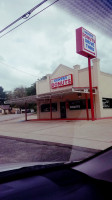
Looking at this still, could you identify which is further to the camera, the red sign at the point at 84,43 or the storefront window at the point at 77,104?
the storefront window at the point at 77,104

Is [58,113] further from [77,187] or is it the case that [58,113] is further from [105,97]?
[77,187]

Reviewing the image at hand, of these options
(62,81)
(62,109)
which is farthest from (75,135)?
(62,81)

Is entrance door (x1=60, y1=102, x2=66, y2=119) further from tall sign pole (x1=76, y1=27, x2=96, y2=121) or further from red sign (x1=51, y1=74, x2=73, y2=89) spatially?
tall sign pole (x1=76, y1=27, x2=96, y2=121)

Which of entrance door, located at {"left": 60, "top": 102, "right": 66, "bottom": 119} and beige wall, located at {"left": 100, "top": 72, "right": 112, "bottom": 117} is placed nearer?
beige wall, located at {"left": 100, "top": 72, "right": 112, "bottom": 117}

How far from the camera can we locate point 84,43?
16688mm

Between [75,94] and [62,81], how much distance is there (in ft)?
9.89

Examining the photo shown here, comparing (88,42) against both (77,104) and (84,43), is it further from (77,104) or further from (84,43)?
(77,104)

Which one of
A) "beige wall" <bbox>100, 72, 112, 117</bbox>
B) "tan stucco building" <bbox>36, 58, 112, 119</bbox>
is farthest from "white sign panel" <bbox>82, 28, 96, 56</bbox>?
"beige wall" <bbox>100, 72, 112, 117</bbox>

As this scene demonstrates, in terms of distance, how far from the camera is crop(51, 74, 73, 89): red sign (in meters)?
21.9

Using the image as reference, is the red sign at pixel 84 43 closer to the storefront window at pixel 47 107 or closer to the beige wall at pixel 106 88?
the beige wall at pixel 106 88

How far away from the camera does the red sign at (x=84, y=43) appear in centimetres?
1642

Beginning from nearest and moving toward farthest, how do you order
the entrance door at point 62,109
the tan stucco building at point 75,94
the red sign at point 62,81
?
the tan stucco building at point 75,94
the red sign at point 62,81
the entrance door at point 62,109

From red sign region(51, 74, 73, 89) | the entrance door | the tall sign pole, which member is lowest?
the entrance door

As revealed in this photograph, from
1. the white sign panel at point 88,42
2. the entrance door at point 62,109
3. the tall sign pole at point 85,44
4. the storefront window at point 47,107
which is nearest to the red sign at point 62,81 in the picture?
the entrance door at point 62,109
